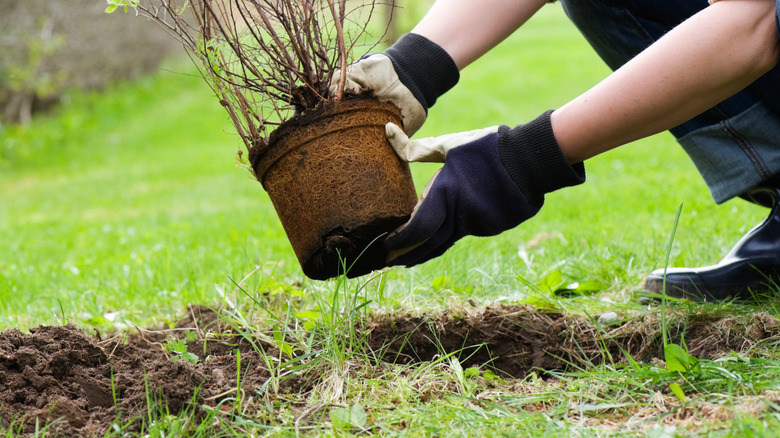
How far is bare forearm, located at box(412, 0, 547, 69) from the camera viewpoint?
81.7 inches

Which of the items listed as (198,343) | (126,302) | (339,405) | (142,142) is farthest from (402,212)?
(142,142)

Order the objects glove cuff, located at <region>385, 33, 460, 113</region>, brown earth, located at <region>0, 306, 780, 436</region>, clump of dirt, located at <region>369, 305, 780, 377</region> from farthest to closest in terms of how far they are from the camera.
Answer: glove cuff, located at <region>385, 33, 460, 113</region>, clump of dirt, located at <region>369, 305, 780, 377</region>, brown earth, located at <region>0, 306, 780, 436</region>

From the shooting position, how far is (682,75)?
1.57m

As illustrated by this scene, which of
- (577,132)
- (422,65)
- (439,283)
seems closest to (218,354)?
(439,283)

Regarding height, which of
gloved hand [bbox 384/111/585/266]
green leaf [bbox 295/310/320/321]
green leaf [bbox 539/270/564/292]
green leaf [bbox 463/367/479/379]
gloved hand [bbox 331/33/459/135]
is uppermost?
gloved hand [bbox 331/33/459/135]

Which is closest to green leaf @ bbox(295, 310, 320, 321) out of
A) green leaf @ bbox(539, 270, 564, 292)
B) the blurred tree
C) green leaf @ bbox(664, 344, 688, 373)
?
green leaf @ bbox(539, 270, 564, 292)

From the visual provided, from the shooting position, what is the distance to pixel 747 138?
2.17 m

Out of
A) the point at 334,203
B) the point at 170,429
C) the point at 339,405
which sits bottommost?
the point at 339,405

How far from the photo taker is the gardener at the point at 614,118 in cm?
158

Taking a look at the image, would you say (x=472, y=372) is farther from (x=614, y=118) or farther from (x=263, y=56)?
(x=263, y=56)

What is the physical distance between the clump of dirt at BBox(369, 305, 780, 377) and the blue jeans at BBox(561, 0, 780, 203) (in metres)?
0.52

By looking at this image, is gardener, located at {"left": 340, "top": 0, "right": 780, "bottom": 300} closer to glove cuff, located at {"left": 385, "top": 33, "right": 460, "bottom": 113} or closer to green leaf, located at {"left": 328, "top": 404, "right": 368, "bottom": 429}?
glove cuff, located at {"left": 385, "top": 33, "right": 460, "bottom": 113}

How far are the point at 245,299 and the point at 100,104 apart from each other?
442 inches

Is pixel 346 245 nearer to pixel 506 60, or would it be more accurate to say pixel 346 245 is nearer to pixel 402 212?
pixel 402 212
